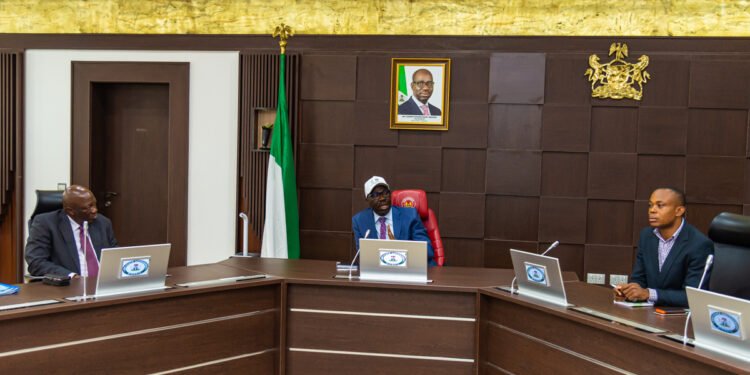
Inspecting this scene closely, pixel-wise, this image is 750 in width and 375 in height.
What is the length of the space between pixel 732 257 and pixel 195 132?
4257 mm

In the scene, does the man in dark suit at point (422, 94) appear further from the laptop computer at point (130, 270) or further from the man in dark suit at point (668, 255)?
the laptop computer at point (130, 270)

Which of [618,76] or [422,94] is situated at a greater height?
[618,76]

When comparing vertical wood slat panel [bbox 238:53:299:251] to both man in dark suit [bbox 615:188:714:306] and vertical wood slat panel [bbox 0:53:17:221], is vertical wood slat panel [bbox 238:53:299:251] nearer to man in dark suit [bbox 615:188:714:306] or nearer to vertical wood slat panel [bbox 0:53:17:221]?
vertical wood slat panel [bbox 0:53:17:221]

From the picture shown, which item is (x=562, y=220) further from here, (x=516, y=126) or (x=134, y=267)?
(x=134, y=267)

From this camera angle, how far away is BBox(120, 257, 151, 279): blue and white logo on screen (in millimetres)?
2867

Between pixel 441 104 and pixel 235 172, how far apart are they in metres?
1.89

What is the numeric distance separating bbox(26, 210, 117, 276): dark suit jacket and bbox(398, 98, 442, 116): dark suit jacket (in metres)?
2.78

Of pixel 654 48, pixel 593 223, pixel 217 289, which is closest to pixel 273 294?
pixel 217 289

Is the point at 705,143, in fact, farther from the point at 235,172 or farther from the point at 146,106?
the point at 146,106

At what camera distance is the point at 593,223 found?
520 cm

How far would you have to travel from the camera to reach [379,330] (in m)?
3.38

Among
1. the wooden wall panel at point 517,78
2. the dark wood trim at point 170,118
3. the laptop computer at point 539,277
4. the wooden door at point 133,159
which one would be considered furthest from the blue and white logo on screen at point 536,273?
the wooden door at point 133,159

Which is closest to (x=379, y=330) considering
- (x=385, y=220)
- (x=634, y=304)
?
(x=385, y=220)

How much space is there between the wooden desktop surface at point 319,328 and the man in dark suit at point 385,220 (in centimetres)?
47
